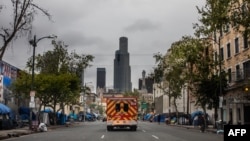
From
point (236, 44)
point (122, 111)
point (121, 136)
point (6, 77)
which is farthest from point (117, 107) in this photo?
point (6, 77)

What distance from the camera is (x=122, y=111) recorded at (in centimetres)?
3488

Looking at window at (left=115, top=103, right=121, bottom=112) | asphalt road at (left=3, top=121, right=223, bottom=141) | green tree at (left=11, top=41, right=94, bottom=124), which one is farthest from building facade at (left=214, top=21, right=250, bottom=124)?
green tree at (left=11, top=41, right=94, bottom=124)

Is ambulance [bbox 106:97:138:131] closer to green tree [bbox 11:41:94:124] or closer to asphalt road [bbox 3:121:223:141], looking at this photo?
asphalt road [bbox 3:121:223:141]

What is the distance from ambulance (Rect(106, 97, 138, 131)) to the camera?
3481cm

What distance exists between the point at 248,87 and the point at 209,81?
13101 millimetres

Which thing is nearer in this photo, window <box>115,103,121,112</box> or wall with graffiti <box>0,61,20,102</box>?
window <box>115,103,121,112</box>

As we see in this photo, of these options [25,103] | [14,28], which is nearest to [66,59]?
[25,103]

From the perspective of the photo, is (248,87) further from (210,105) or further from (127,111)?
(210,105)

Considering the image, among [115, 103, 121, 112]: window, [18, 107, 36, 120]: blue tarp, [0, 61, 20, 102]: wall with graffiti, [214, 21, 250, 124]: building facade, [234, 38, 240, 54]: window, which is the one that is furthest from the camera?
[18, 107, 36, 120]: blue tarp

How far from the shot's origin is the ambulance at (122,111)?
34812 mm

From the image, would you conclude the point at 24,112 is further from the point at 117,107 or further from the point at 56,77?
the point at 117,107

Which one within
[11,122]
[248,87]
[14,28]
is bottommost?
[11,122]

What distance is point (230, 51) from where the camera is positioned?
5028cm

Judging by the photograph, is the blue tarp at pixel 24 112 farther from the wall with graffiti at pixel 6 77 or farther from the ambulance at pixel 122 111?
the ambulance at pixel 122 111
